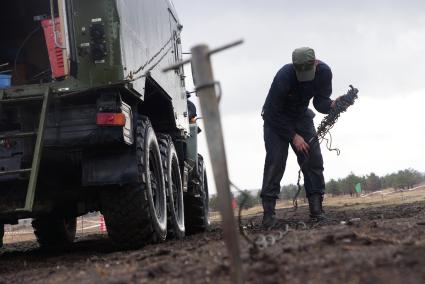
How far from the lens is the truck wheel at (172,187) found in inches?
259

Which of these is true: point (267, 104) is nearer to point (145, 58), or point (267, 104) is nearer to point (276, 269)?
point (145, 58)

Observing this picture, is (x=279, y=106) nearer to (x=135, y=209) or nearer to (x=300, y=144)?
(x=300, y=144)

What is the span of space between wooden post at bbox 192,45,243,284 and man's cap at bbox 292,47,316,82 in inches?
143

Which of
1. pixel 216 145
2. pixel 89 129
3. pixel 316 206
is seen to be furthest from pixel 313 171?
pixel 216 145

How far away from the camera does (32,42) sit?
25.7ft

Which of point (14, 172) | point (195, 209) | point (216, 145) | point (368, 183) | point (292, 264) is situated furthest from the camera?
point (368, 183)

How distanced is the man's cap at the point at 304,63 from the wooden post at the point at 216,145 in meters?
3.64

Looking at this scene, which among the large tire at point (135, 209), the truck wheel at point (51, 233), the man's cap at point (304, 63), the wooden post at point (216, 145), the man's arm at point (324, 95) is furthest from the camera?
the truck wheel at point (51, 233)

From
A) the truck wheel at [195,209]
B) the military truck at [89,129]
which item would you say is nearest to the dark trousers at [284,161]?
the military truck at [89,129]

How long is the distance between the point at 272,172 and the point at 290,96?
2.73 feet

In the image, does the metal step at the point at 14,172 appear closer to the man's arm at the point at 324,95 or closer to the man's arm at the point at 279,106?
the man's arm at the point at 279,106

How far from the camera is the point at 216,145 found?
2633mm

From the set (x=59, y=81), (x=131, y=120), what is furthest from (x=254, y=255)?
(x=59, y=81)

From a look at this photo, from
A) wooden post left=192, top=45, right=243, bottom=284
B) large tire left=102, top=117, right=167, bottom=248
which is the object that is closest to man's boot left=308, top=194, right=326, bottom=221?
large tire left=102, top=117, right=167, bottom=248
